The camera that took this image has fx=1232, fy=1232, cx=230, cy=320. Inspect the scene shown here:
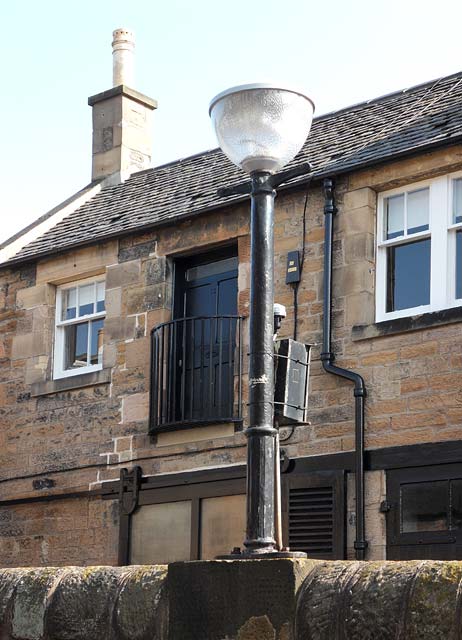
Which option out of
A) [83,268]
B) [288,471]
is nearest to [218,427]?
[288,471]

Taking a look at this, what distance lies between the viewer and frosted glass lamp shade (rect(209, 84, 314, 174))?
6148mm

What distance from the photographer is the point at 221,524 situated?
12586 millimetres

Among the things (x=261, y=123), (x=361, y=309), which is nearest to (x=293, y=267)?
(x=361, y=309)

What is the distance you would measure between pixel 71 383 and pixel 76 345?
677 mm

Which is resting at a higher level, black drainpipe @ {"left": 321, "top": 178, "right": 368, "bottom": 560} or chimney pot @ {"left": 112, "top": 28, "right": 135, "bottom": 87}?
chimney pot @ {"left": 112, "top": 28, "right": 135, "bottom": 87}

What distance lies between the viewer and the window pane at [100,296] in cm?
1464

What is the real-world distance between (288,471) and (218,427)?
40.8 inches

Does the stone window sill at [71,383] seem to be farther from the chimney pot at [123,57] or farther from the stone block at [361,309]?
the chimney pot at [123,57]

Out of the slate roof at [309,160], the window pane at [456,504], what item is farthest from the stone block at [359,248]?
the window pane at [456,504]

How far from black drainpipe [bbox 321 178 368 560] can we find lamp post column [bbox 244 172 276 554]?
553 cm

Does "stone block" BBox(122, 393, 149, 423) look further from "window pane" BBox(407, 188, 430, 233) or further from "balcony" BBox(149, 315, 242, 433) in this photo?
"window pane" BBox(407, 188, 430, 233)

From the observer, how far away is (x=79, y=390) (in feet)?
46.7

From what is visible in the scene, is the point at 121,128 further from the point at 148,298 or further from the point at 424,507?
the point at 424,507

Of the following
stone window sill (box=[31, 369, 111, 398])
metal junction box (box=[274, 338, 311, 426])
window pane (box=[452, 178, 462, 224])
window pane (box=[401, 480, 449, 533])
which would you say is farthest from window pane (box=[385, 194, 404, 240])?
metal junction box (box=[274, 338, 311, 426])
